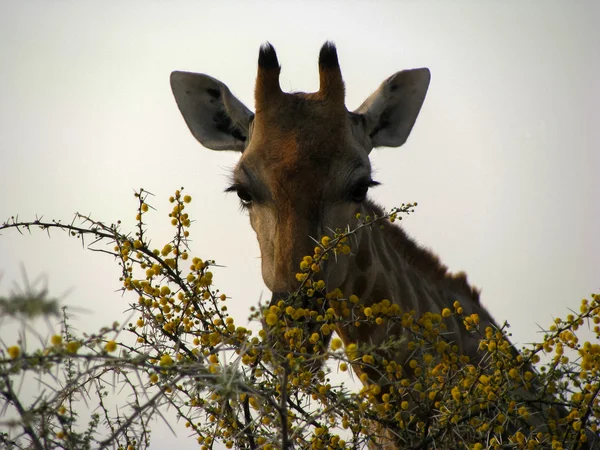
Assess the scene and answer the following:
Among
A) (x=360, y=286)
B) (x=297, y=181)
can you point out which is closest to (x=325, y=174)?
(x=297, y=181)

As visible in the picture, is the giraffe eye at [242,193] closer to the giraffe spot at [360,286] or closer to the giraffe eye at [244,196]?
the giraffe eye at [244,196]

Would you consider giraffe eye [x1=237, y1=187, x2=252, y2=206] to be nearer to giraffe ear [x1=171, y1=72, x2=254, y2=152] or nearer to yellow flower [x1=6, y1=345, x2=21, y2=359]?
giraffe ear [x1=171, y1=72, x2=254, y2=152]

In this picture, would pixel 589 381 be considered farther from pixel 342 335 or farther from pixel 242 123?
pixel 242 123

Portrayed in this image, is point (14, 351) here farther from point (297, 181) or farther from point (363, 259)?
point (363, 259)

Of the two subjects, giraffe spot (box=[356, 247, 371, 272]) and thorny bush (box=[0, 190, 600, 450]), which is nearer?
thorny bush (box=[0, 190, 600, 450])

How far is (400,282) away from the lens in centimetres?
473

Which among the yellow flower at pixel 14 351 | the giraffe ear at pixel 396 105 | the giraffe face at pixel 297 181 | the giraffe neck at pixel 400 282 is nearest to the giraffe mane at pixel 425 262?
the giraffe neck at pixel 400 282

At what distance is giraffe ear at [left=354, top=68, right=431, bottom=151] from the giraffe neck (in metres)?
0.57

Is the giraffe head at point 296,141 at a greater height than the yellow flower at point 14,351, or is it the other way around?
the giraffe head at point 296,141

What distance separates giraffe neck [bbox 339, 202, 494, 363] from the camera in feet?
14.4

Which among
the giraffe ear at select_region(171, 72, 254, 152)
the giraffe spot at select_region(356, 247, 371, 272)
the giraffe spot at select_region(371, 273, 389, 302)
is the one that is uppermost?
the giraffe ear at select_region(171, 72, 254, 152)

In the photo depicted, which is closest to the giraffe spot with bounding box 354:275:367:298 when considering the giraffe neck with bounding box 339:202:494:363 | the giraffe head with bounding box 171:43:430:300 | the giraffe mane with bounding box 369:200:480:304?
the giraffe neck with bounding box 339:202:494:363

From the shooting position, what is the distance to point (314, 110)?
448cm

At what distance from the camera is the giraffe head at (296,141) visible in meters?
3.89
